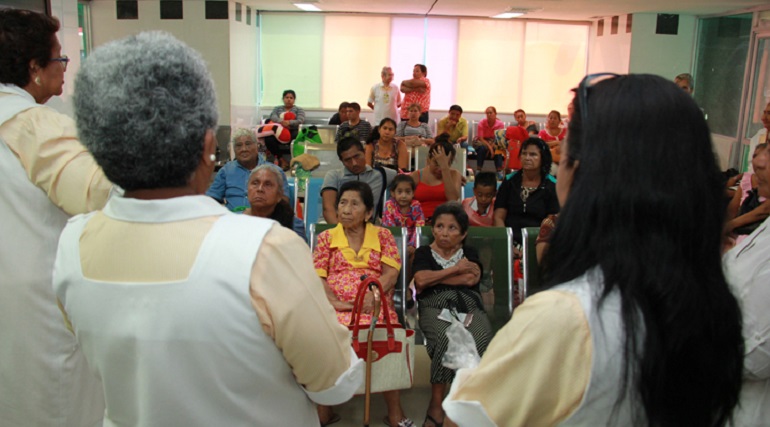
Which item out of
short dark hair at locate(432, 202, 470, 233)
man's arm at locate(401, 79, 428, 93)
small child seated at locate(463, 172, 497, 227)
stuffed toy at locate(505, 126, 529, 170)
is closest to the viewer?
short dark hair at locate(432, 202, 470, 233)

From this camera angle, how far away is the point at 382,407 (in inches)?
144

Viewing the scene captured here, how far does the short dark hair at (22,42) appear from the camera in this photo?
1.61 metres

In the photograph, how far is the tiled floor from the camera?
3.50m

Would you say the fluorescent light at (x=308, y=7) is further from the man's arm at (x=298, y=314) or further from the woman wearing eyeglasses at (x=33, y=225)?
the man's arm at (x=298, y=314)

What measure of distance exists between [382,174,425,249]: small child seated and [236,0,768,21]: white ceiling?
6.86 metres

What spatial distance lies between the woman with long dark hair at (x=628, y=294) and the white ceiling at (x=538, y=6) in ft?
33.8

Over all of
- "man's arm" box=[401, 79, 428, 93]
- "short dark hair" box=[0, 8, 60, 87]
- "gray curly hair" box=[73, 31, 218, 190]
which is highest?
"man's arm" box=[401, 79, 428, 93]

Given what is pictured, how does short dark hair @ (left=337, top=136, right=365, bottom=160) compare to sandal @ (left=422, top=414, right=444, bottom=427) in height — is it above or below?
above

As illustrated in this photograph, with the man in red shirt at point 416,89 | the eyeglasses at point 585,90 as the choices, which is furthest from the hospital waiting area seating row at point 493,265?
the man in red shirt at point 416,89

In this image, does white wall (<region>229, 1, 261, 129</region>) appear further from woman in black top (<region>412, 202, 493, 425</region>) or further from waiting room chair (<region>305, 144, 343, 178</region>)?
woman in black top (<region>412, 202, 493, 425</region>)

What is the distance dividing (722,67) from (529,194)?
8.22 m

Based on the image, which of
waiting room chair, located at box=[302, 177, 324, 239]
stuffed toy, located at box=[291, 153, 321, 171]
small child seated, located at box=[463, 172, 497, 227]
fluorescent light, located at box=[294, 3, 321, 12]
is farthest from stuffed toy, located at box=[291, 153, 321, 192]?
fluorescent light, located at box=[294, 3, 321, 12]

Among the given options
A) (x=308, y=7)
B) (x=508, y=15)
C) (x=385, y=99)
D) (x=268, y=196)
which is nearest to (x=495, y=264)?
(x=268, y=196)

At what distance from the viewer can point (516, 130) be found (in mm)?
10805
